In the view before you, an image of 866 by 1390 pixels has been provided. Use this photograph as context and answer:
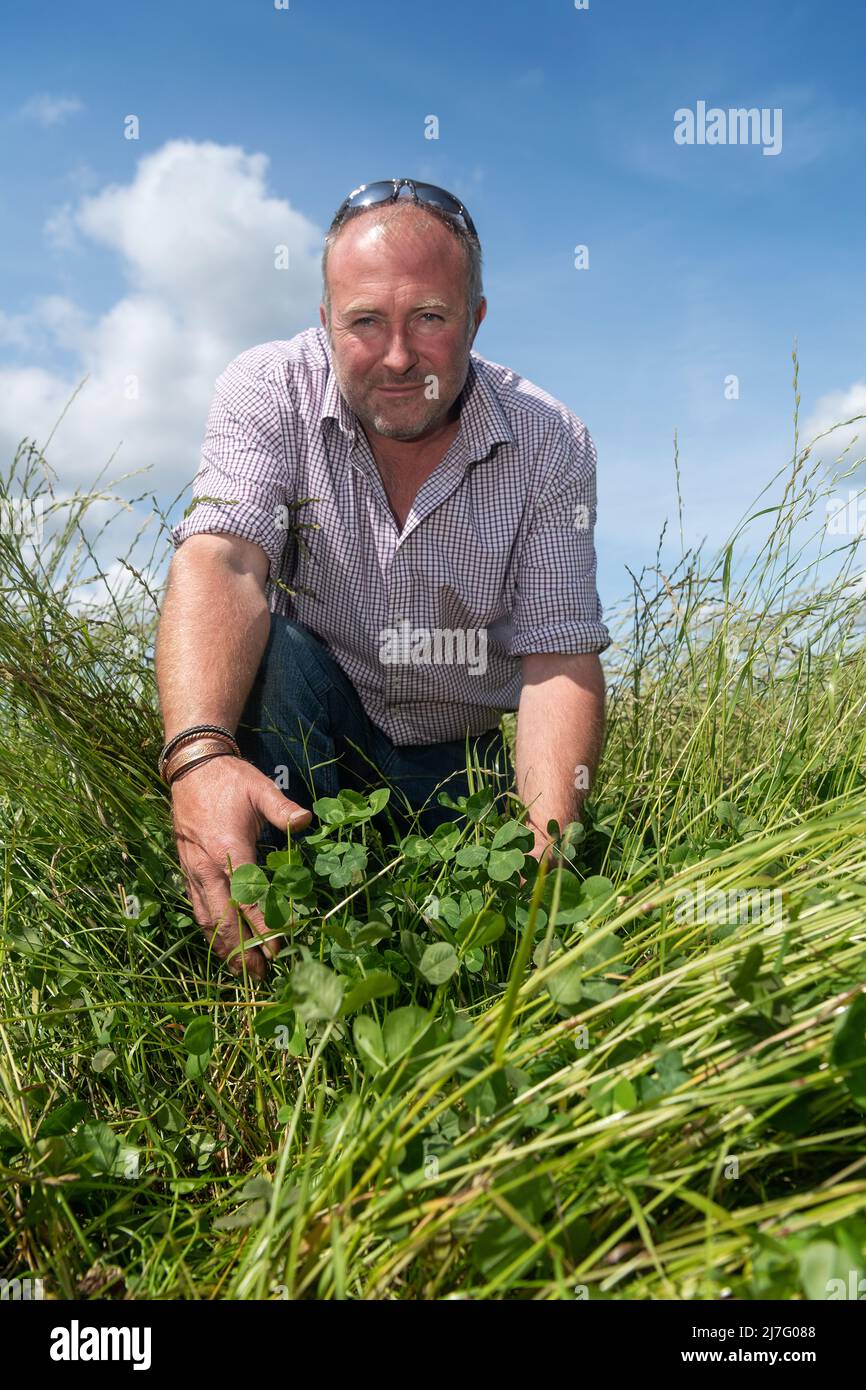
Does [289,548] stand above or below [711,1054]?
above

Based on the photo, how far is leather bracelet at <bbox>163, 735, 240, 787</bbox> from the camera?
2.03 m

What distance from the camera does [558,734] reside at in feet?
8.27

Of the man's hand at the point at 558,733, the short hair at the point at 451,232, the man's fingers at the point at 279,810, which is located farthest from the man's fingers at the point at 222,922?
the short hair at the point at 451,232

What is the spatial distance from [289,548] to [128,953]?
4.19 feet

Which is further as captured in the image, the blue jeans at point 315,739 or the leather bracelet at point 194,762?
the blue jeans at point 315,739

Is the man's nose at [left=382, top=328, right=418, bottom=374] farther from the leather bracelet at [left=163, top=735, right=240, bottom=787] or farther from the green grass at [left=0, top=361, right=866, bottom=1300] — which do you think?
the leather bracelet at [left=163, top=735, right=240, bottom=787]

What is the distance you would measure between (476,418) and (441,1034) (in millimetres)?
2066

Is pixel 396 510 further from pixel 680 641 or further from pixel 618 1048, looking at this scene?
pixel 618 1048

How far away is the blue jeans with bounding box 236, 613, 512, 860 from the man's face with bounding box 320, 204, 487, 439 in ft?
2.16

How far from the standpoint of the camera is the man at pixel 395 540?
94.4 inches

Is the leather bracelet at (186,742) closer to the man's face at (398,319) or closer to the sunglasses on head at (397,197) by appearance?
the man's face at (398,319)

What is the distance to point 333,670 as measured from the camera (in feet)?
8.96

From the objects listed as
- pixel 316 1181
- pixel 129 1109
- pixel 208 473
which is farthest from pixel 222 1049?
pixel 208 473

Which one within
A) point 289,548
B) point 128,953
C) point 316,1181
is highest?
point 289,548
